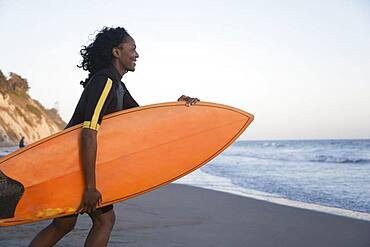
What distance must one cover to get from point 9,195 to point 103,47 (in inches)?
39.0

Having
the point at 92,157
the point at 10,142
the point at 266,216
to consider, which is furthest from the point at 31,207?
the point at 10,142

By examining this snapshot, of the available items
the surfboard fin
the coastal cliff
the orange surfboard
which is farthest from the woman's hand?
the coastal cliff

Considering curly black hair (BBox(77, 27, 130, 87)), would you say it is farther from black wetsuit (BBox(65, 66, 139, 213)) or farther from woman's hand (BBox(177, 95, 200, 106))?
woman's hand (BBox(177, 95, 200, 106))

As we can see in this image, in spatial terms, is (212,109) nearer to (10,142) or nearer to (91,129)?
(91,129)

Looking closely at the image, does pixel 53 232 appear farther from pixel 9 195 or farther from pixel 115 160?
pixel 115 160

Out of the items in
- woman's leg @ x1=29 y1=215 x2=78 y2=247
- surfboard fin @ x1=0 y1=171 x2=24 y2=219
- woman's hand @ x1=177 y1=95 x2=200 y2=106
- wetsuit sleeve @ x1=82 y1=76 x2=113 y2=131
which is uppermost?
woman's hand @ x1=177 y1=95 x2=200 y2=106

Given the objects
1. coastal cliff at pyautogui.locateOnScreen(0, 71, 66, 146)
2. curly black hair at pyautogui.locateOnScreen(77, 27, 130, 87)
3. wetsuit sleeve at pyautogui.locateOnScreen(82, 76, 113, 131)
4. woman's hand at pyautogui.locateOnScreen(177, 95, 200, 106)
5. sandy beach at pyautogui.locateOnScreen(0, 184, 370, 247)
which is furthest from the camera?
coastal cliff at pyautogui.locateOnScreen(0, 71, 66, 146)

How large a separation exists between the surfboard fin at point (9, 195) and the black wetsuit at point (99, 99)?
0.46 meters

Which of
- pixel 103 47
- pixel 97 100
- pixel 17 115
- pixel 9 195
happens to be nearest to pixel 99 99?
pixel 97 100

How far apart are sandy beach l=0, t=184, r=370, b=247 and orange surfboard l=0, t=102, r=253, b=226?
2.78ft

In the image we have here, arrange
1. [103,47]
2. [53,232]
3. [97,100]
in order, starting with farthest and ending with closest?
[103,47], [53,232], [97,100]

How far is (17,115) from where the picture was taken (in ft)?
109

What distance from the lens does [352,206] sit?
21.3 ft

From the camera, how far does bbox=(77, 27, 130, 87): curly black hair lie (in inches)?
98.7
